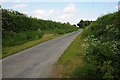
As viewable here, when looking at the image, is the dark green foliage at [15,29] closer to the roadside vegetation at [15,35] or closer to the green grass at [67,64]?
the roadside vegetation at [15,35]

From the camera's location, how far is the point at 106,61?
12.2m

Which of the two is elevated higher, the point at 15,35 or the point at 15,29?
the point at 15,29

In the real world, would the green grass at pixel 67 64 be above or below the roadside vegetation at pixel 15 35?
below

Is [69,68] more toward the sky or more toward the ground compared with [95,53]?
more toward the ground

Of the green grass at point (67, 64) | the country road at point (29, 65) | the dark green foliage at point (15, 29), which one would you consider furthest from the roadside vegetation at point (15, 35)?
the green grass at point (67, 64)

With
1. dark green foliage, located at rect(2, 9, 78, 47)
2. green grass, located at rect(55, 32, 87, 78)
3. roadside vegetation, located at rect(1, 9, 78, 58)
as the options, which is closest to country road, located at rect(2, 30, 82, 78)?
green grass, located at rect(55, 32, 87, 78)

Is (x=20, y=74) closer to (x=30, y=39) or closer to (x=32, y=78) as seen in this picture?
(x=32, y=78)

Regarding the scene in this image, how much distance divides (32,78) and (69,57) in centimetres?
530

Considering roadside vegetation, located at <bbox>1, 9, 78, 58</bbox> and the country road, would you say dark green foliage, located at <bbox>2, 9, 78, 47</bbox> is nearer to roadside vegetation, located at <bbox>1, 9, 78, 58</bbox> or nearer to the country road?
roadside vegetation, located at <bbox>1, 9, 78, 58</bbox>

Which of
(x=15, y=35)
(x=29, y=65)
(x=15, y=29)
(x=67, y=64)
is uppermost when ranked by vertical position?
(x=15, y=29)

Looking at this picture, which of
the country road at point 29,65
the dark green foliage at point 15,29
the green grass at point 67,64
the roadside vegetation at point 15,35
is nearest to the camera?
the green grass at point 67,64

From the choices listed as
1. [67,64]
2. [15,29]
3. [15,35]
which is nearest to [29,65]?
[67,64]

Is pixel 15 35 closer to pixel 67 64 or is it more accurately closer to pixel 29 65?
pixel 29 65

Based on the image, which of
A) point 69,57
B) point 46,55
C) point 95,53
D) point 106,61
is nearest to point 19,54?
point 46,55
